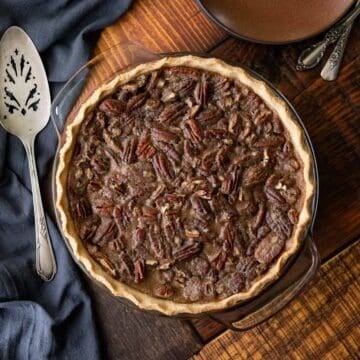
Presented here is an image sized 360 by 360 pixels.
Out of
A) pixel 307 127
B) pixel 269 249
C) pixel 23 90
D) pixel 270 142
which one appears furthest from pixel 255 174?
pixel 23 90

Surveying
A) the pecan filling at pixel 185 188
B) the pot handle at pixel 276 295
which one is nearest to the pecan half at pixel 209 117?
the pecan filling at pixel 185 188

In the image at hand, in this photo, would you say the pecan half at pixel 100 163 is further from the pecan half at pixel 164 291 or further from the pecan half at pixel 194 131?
the pecan half at pixel 164 291

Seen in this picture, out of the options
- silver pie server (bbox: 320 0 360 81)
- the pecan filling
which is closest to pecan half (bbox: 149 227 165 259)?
the pecan filling

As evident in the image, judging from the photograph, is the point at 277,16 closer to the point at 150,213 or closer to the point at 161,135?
the point at 161,135

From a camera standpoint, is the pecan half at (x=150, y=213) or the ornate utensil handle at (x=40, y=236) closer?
the pecan half at (x=150, y=213)

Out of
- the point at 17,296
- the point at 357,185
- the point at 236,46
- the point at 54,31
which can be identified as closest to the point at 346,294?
the point at 357,185

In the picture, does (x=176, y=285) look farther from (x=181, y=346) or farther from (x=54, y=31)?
(x=54, y=31)
